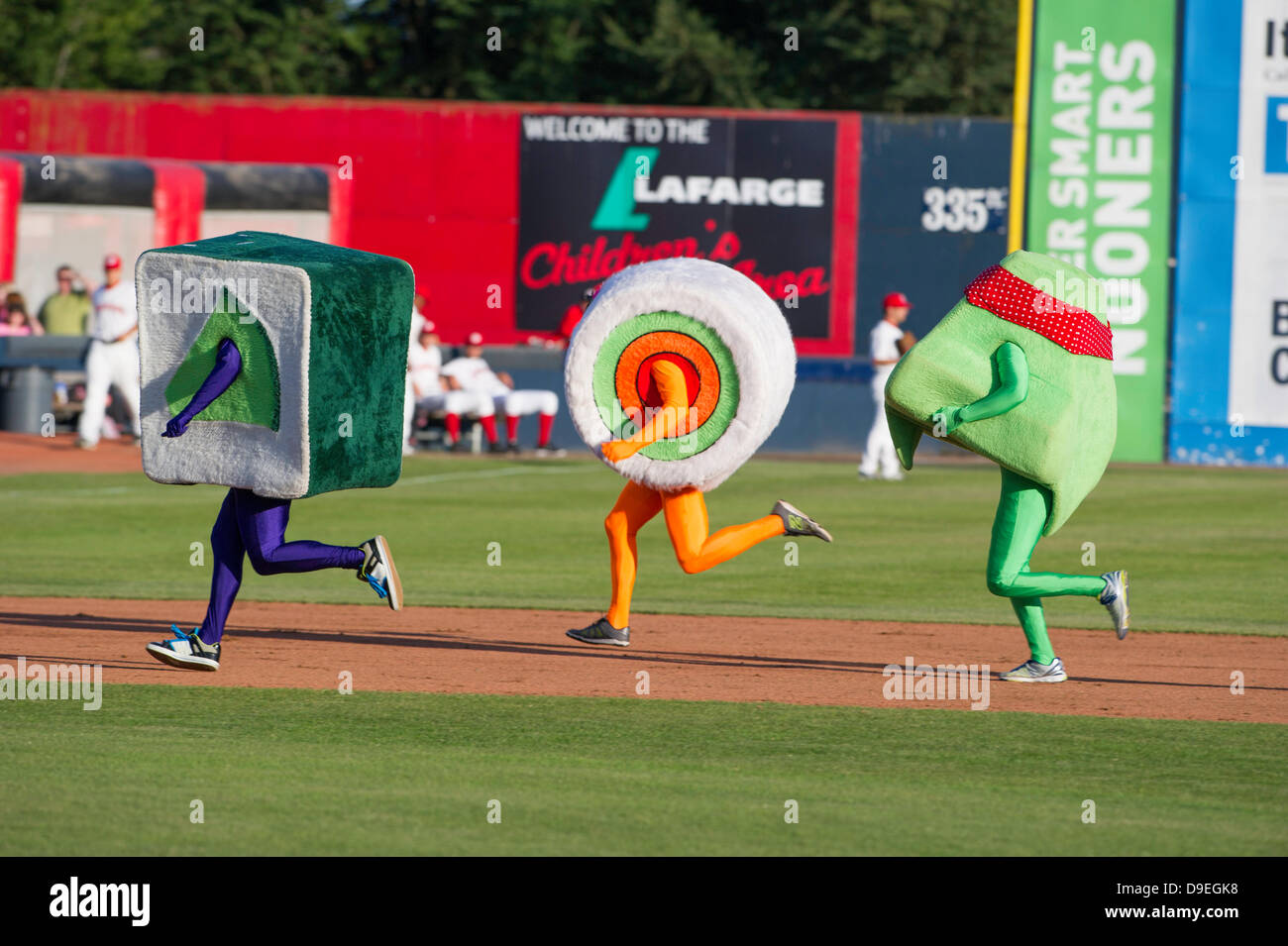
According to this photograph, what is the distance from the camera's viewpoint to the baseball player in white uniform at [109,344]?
21.6 m

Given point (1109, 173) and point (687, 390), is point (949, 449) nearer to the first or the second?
point (1109, 173)

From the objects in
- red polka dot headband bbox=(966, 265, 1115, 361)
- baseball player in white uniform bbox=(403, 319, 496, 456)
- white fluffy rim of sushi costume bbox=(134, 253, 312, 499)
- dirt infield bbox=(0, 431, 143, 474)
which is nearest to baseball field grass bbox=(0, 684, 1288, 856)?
white fluffy rim of sushi costume bbox=(134, 253, 312, 499)

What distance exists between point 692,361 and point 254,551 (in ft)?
7.97

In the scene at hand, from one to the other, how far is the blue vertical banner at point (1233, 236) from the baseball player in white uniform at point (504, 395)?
873 centimetres

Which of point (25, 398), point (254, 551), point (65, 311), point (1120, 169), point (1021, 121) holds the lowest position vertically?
point (254, 551)

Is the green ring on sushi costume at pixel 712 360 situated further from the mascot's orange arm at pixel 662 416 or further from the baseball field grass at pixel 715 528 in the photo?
the baseball field grass at pixel 715 528

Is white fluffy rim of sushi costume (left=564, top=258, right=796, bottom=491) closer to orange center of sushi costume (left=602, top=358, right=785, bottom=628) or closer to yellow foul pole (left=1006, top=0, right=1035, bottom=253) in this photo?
orange center of sushi costume (left=602, top=358, right=785, bottom=628)

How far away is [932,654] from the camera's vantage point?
10406mm

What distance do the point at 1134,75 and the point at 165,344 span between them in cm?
1940

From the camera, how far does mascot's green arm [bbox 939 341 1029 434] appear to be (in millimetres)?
8609

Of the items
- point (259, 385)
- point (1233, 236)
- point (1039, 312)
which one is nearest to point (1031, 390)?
point (1039, 312)

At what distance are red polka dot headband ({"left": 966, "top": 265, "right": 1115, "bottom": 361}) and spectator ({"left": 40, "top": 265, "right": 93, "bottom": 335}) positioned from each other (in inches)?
789

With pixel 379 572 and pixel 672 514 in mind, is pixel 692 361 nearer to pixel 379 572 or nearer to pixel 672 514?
pixel 672 514

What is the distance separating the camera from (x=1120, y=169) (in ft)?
83.7
